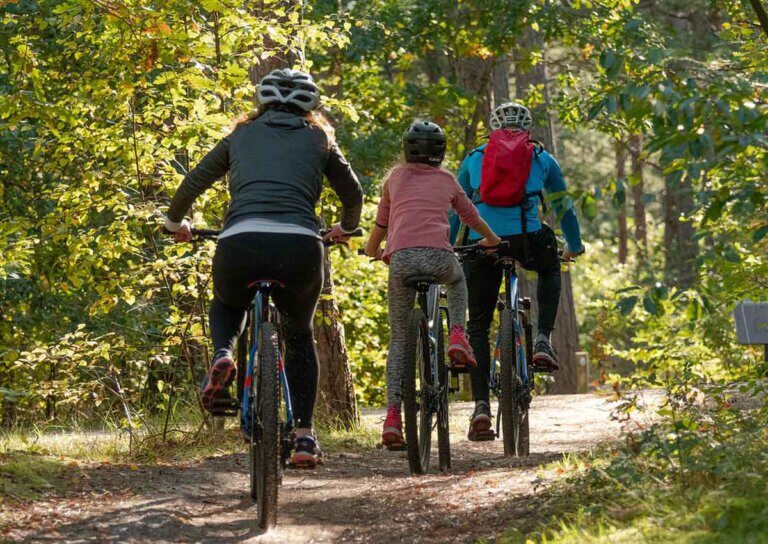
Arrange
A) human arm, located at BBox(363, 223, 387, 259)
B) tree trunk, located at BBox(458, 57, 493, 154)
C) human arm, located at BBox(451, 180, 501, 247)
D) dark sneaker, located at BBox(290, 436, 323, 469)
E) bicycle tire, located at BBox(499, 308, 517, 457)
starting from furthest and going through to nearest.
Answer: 1. tree trunk, located at BBox(458, 57, 493, 154)
2. bicycle tire, located at BBox(499, 308, 517, 457)
3. human arm, located at BBox(363, 223, 387, 259)
4. human arm, located at BBox(451, 180, 501, 247)
5. dark sneaker, located at BBox(290, 436, 323, 469)

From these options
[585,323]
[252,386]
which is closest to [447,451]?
[252,386]

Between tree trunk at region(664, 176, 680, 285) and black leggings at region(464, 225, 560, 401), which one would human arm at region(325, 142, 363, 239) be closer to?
black leggings at region(464, 225, 560, 401)

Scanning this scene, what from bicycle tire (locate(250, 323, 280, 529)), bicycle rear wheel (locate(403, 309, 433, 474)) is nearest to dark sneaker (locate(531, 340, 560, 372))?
bicycle rear wheel (locate(403, 309, 433, 474))

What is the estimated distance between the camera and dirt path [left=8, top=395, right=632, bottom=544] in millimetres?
5258

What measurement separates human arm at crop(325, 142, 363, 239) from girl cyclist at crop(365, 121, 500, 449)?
960mm

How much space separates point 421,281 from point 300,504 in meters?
1.51

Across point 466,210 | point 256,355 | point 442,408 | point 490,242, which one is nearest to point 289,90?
point 256,355

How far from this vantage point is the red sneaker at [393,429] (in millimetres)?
6738

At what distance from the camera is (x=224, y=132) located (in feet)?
27.2

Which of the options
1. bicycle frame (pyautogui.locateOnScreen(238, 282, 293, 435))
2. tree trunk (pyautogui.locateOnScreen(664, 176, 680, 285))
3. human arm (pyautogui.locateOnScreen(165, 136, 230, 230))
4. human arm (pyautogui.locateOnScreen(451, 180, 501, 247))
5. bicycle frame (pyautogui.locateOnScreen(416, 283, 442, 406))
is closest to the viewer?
bicycle frame (pyautogui.locateOnScreen(238, 282, 293, 435))

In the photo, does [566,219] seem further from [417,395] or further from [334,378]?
[334,378]

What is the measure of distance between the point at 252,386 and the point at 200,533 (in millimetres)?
721

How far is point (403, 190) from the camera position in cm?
702

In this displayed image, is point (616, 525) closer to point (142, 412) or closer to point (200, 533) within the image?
point (200, 533)
